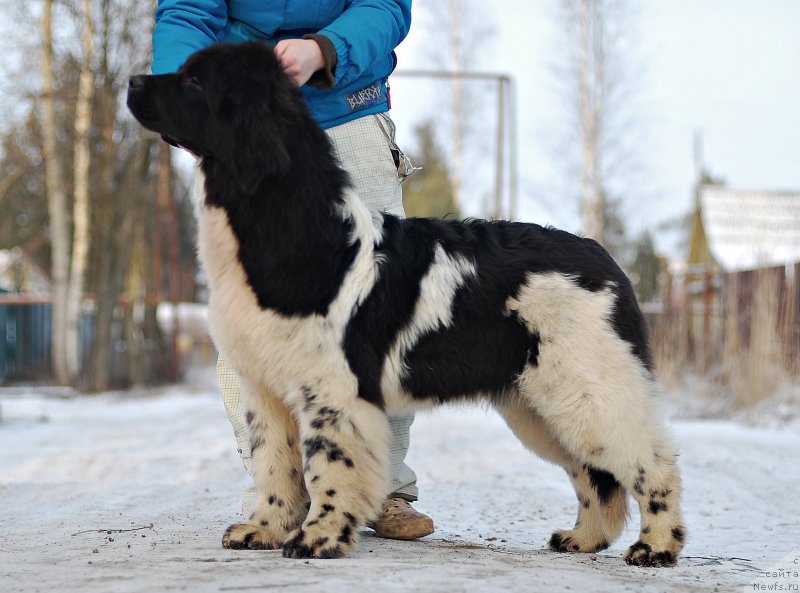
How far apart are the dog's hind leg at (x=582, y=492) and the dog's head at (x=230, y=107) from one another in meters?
1.57

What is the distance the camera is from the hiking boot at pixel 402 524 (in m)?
4.35

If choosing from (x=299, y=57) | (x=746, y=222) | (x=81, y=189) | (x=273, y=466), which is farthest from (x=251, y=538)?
(x=746, y=222)

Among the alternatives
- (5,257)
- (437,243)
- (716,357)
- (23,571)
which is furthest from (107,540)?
(5,257)

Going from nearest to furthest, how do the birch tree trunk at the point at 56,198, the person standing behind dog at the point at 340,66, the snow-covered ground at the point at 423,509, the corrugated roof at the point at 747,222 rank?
the snow-covered ground at the point at 423,509 → the person standing behind dog at the point at 340,66 → the birch tree trunk at the point at 56,198 → the corrugated roof at the point at 747,222

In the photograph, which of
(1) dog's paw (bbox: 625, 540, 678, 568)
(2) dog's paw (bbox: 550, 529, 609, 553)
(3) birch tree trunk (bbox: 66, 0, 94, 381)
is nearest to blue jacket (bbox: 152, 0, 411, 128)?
(2) dog's paw (bbox: 550, 529, 609, 553)

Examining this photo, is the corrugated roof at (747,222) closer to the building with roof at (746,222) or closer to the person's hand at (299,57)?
the building with roof at (746,222)

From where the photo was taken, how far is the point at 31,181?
2311cm

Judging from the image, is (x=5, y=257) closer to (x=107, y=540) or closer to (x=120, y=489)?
(x=120, y=489)

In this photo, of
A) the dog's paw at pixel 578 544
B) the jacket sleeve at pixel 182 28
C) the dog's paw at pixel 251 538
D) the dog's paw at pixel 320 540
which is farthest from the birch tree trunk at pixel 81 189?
the dog's paw at pixel 320 540

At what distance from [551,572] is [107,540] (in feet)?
6.61

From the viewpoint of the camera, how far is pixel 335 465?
11.8 ft

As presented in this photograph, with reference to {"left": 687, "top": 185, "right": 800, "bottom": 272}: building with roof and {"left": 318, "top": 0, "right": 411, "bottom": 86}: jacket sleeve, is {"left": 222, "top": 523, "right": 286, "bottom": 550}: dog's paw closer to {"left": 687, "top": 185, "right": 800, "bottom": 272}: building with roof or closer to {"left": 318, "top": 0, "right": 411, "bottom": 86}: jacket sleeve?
{"left": 318, "top": 0, "right": 411, "bottom": 86}: jacket sleeve

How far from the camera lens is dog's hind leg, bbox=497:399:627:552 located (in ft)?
13.6

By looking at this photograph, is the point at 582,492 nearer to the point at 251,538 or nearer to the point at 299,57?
the point at 251,538
